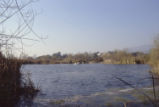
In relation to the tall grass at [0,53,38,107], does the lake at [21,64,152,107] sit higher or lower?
lower

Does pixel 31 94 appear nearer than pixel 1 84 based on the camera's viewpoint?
No

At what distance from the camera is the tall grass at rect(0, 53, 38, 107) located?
6.51 meters

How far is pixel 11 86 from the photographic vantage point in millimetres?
7574

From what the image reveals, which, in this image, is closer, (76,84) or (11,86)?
(11,86)

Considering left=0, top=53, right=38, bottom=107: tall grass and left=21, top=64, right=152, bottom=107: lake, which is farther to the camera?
left=21, top=64, right=152, bottom=107: lake

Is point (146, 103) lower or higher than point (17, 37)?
lower

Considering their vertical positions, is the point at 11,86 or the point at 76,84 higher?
the point at 11,86

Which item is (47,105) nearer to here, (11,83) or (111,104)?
(11,83)

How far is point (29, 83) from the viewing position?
981cm

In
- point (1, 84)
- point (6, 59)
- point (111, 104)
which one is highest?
point (6, 59)

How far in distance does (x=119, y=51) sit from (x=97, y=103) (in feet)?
182

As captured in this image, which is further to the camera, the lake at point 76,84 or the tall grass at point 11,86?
the lake at point 76,84

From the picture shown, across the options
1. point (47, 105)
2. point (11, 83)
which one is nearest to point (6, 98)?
point (11, 83)

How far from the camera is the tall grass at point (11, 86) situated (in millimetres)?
6508
